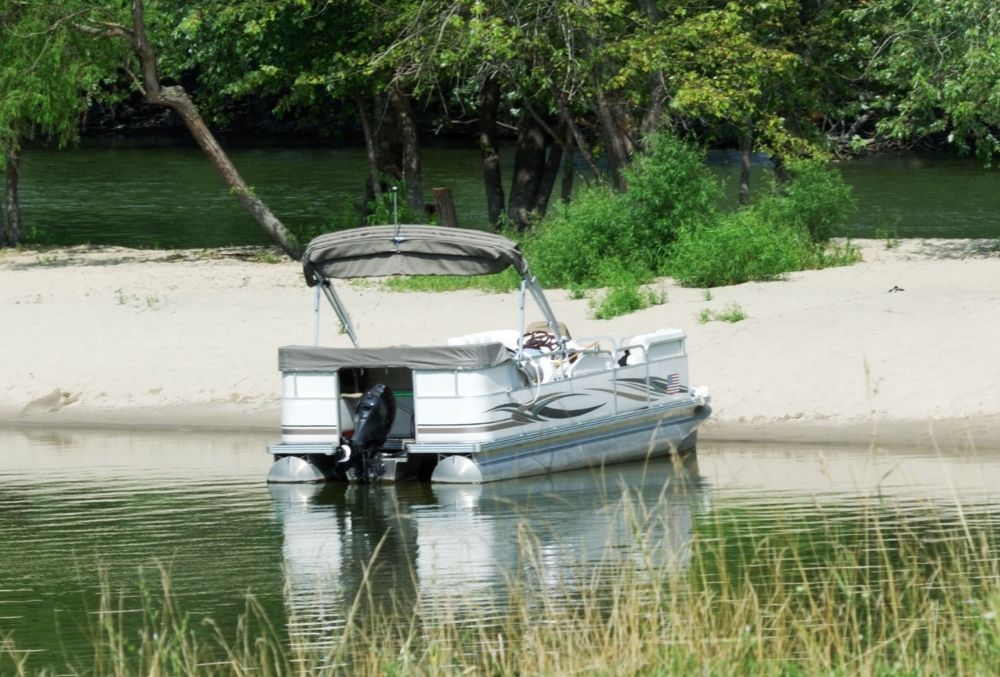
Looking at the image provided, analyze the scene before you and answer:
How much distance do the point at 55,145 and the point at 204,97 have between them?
35.8 m

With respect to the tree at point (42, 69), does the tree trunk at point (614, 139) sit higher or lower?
lower

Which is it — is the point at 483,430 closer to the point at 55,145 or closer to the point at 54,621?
the point at 54,621

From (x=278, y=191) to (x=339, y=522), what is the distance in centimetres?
3663

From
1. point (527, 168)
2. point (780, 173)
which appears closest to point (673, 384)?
point (780, 173)

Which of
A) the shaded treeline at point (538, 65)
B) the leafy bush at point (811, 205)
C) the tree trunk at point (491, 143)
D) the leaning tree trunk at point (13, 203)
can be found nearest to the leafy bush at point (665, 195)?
the shaded treeline at point (538, 65)

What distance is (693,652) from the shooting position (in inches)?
300

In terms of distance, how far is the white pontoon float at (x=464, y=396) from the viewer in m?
15.0

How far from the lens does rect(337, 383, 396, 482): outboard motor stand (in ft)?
50.3

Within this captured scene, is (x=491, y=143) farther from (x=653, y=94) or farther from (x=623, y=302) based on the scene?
(x=623, y=302)

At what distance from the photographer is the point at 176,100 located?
28.8 metres

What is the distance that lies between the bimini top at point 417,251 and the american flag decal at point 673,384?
1859 millimetres

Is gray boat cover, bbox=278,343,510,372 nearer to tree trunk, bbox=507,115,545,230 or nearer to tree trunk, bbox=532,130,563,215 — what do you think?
tree trunk, bbox=507,115,545,230

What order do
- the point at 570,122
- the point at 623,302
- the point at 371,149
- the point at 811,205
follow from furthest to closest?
the point at 371,149, the point at 570,122, the point at 811,205, the point at 623,302

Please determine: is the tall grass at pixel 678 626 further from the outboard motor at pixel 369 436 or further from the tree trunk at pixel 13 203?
the tree trunk at pixel 13 203
